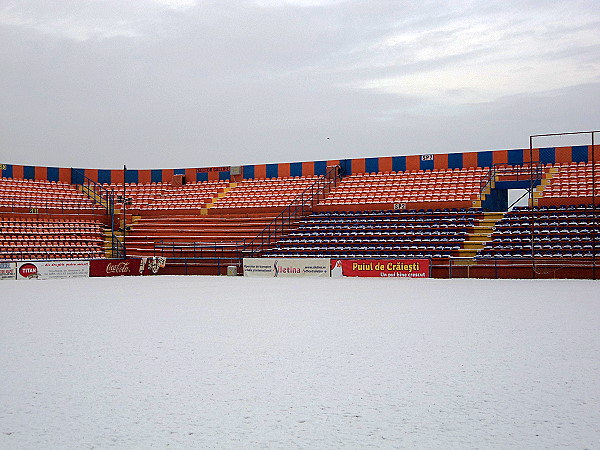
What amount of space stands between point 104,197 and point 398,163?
54.9 ft

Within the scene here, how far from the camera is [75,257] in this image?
27875mm

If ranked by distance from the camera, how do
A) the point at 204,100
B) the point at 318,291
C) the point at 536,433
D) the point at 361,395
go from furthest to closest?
the point at 204,100 → the point at 318,291 → the point at 361,395 → the point at 536,433

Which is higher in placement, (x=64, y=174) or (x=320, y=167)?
(x=320, y=167)

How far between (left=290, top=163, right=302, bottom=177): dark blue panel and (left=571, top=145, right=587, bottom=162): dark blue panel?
14417 mm

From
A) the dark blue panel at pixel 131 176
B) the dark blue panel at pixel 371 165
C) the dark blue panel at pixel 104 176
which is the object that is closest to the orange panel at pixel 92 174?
the dark blue panel at pixel 104 176

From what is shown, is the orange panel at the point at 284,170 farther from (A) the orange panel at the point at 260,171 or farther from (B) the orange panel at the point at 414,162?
(B) the orange panel at the point at 414,162

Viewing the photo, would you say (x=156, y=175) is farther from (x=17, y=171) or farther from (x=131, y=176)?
(x=17, y=171)

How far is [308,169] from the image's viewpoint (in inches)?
1407

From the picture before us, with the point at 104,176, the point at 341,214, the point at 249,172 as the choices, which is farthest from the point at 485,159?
the point at 104,176

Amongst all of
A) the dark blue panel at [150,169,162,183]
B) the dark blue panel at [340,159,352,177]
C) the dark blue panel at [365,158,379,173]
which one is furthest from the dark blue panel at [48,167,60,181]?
the dark blue panel at [365,158,379,173]

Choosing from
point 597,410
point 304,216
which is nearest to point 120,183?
point 304,216

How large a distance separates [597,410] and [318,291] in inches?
483

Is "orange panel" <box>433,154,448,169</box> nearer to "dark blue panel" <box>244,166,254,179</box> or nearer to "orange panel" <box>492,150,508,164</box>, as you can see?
"orange panel" <box>492,150,508,164</box>

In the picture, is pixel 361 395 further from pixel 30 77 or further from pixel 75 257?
pixel 30 77
